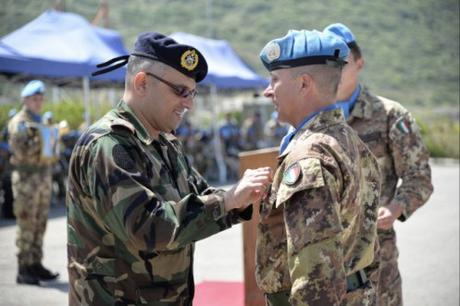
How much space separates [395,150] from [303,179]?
1.66 metres

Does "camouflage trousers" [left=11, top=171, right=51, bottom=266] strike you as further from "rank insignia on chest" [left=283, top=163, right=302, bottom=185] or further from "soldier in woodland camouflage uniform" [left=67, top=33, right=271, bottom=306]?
"rank insignia on chest" [left=283, top=163, right=302, bottom=185]

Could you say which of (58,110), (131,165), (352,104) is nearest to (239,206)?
(131,165)

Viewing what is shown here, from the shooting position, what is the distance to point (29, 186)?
23.4 feet

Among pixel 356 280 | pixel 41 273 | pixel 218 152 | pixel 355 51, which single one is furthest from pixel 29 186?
pixel 218 152

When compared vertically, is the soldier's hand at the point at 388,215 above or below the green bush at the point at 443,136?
above

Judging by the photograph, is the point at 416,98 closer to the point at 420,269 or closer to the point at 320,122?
the point at 420,269

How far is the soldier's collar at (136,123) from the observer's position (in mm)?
2432

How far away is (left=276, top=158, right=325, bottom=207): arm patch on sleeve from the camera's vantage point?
2123mm

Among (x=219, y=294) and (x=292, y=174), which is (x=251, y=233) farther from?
(x=292, y=174)

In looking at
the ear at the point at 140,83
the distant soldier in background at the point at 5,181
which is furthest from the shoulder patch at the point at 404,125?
the distant soldier in background at the point at 5,181

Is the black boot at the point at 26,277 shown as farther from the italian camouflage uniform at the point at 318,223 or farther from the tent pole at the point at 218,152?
the tent pole at the point at 218,152

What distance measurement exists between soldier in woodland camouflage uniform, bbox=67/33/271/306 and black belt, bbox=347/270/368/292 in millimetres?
458

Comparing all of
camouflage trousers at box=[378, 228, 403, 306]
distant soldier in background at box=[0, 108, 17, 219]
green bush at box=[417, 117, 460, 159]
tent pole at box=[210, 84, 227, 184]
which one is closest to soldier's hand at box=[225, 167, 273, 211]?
camouflage trousers at box=[378, 228, 403, 306]

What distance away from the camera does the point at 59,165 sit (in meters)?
13.4
